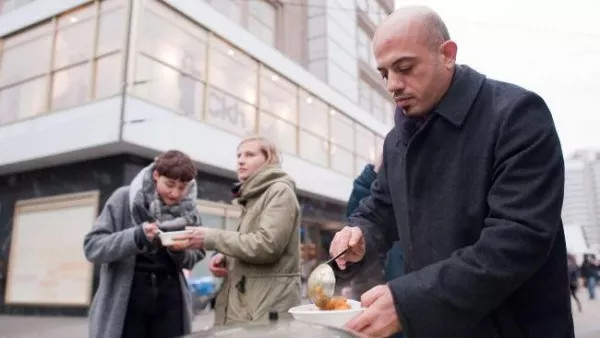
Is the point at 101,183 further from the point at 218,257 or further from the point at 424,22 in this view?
the point at 424,22

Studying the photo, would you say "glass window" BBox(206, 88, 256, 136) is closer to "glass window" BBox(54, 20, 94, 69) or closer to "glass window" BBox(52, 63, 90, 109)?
"glass window" BBox(52, 63, 90, 109)

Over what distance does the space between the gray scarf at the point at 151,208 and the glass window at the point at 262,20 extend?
15.7m

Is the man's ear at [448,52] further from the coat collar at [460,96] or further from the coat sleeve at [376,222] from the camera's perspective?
the coat sleeve at [376,222]

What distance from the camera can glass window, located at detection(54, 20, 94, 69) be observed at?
11.4 metres

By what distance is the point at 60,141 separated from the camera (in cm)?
1091

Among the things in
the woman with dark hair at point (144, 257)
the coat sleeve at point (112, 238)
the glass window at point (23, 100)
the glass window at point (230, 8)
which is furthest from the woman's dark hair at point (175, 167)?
the glass window at point (230, 8)

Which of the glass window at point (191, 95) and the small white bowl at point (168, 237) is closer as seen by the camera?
the small white bowl at point (168, 237)

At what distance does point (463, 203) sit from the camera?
48.6 inches

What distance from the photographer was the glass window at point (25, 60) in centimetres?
→ 1202

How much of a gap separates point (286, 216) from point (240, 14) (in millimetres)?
16053

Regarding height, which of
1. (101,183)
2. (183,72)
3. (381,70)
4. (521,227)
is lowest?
(521,227)

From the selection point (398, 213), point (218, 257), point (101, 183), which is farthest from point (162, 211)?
point (101, 183)

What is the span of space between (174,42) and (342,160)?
940 centimetres

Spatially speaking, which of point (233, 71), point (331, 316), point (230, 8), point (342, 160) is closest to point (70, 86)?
point (233, 71)
